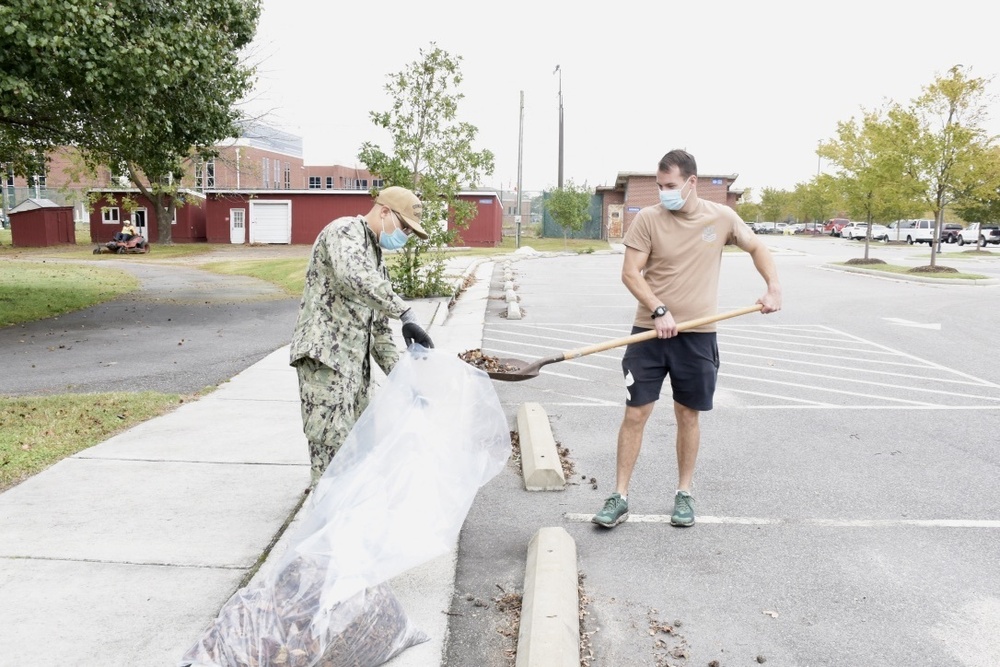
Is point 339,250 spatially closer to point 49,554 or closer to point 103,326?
point 49,554

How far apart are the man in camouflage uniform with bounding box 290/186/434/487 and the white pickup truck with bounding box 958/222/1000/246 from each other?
169ft

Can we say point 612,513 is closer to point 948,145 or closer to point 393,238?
point 393,238

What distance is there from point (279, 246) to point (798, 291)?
30.0 metres

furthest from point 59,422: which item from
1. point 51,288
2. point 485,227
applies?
point 485,227

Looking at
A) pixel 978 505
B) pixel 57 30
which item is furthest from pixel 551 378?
pixel 57 30

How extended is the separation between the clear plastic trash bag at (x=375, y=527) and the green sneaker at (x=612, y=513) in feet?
3.57

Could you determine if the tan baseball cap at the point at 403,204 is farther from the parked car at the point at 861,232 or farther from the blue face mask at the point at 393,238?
the parked car at the point at 861,232

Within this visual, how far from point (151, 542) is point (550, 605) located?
2064 millimetres

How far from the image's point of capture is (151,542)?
409cm

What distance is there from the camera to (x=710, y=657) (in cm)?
326

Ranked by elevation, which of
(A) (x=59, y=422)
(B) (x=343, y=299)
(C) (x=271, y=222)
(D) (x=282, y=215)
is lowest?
(A) (x=59, y=422)

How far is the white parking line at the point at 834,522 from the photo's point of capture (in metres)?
4.66

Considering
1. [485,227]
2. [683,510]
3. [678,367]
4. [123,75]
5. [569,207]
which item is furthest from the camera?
[569,207]

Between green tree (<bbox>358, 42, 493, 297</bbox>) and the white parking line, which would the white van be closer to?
green tree (<bbox>358, 42, 493, 297</bbox>)
